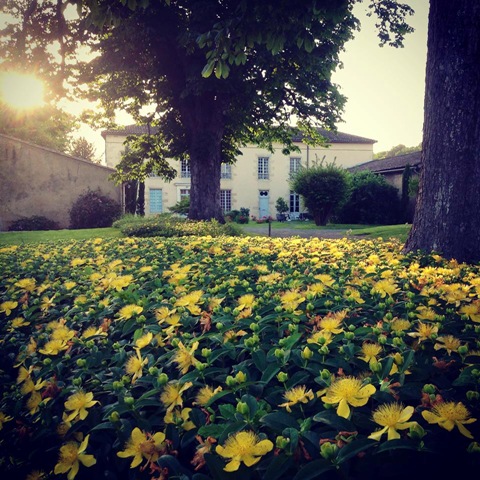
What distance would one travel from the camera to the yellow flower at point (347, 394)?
3.20 feet

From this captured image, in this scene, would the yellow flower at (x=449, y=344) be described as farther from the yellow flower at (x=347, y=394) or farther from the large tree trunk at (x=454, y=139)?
the large tree trunk at (x=454, y=139)

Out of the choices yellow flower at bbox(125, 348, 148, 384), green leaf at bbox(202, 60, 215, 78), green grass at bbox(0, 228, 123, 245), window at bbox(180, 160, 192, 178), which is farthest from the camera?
window at bbox(180, 160, 192, 178)

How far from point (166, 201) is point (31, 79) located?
23061mm

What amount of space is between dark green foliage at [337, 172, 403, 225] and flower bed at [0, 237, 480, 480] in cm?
2357

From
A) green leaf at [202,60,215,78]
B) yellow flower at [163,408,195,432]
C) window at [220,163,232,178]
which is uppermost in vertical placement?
window at [220,163,232,178]

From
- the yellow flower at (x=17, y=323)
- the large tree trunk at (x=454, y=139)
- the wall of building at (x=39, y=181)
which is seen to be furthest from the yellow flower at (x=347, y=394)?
the wall of building at (x=39, y=181)

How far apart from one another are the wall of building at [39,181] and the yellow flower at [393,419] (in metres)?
22.5

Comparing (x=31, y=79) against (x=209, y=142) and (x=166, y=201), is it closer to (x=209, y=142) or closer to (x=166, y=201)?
(x=209, y=142)

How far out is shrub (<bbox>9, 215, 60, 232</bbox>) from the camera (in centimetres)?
1914

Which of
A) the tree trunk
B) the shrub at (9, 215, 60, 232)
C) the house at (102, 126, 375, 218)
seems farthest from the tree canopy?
the house at (102, 126, 375, 218)

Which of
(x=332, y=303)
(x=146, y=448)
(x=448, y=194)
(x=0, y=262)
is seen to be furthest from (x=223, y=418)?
(x=448, y=194)

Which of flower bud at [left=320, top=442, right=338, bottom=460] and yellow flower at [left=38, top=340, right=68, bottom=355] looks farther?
yellow flower at [left=38, top=340, right=68, bottom=355]

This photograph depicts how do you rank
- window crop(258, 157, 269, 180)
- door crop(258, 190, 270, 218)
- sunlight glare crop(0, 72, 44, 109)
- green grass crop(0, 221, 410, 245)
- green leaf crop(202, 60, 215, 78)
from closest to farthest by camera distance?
1. green leaf crop(202, 60, 215, 78)
2. green grass crop(0, 221, 410, 245)
3. sunlight glare crop(0, 72, 44, 109)
4. door crop(258, 190, 270, 218)
5. window crop(258, 157, 269, 180)

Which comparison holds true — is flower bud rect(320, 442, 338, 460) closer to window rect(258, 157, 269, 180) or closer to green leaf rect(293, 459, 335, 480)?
green leaf rect(293, 459, 335, 480)
